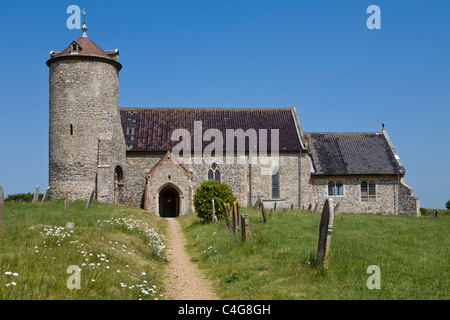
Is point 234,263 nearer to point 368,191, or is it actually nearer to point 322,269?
point 322,269

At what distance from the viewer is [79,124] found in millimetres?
29844

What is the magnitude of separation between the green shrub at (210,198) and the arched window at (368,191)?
1650 cm

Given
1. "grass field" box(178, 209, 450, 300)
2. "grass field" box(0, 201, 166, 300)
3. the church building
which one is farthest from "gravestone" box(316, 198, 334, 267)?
the church building

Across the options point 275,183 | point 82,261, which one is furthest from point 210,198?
point 82,261

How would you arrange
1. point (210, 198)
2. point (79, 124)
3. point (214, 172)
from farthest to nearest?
point (214, 172), point (79, 124), point (210, 198)

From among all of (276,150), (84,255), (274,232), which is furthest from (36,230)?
(276,150)

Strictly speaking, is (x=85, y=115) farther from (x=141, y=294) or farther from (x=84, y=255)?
(x=141, y=294)

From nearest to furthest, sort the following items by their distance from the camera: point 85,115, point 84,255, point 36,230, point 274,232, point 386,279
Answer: point 386,279 → point 84,255 → point 36,230 → point 274,232 → point 85,115

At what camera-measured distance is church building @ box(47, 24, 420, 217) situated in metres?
29.9

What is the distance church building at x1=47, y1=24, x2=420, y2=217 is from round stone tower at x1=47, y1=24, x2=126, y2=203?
71mm

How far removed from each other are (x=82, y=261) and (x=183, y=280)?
109 inches

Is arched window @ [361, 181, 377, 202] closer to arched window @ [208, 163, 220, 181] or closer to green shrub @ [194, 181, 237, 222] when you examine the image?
A: arched window @ [208, 163, 220, 181]

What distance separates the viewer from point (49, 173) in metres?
30.7

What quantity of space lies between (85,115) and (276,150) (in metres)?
15.5
